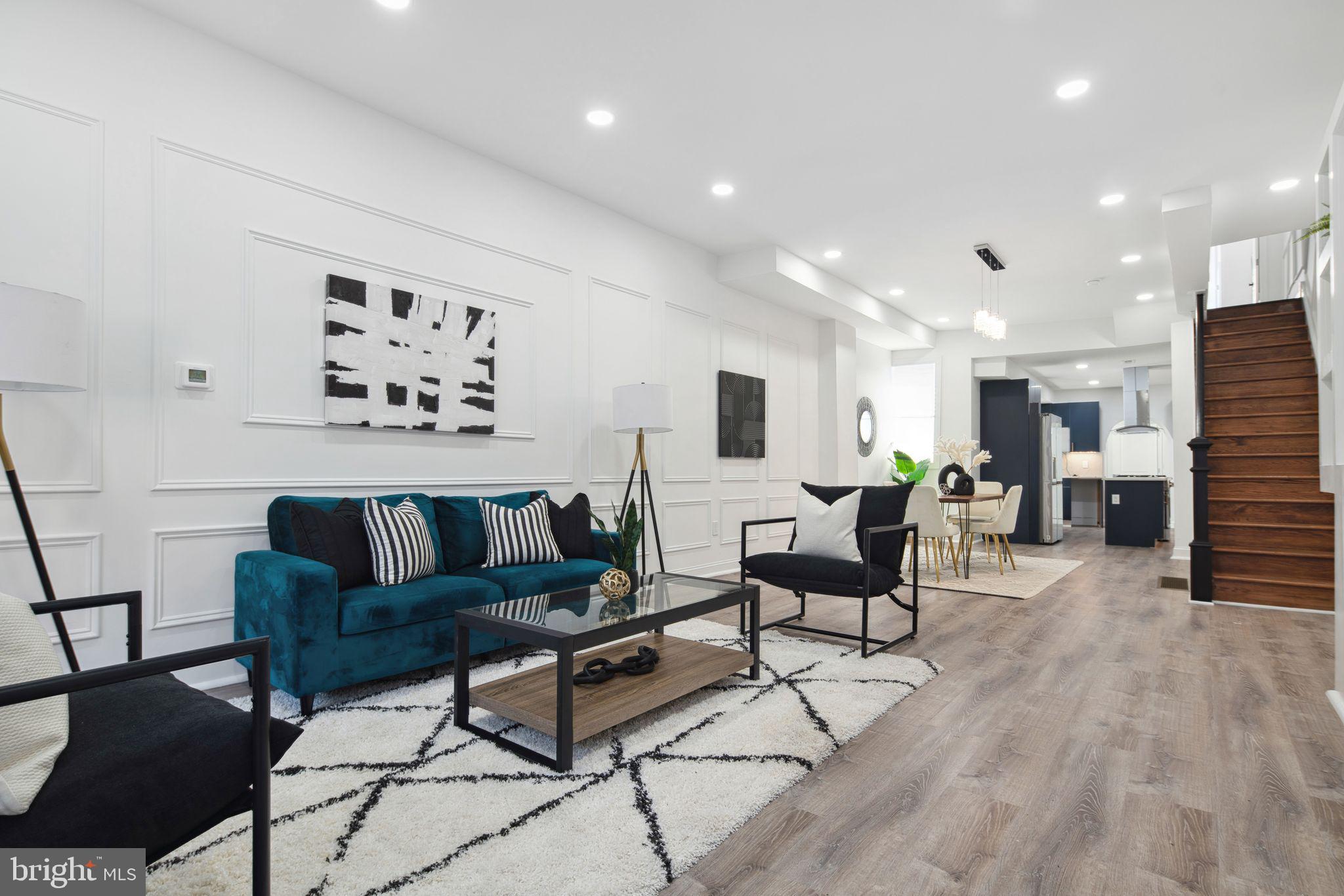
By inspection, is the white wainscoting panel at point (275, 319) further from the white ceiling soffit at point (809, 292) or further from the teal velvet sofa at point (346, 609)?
the white ceiling soffit at point (809, 292)

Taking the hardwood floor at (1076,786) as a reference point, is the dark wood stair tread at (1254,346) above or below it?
above

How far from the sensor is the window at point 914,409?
31.0 ft

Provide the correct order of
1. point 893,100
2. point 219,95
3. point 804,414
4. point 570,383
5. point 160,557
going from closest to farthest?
1. point 160,557
2. point 219,95
3. point 893,100
4. point 570,383
5. point 804,414

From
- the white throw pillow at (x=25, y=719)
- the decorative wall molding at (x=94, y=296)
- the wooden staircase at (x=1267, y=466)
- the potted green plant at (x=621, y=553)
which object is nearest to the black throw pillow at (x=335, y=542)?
the decorative wall molding at (x=94, y=296)

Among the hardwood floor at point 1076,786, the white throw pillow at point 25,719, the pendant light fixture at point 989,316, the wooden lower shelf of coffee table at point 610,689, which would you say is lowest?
the hardwood floor at point 1076,786

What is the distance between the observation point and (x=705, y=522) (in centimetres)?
585

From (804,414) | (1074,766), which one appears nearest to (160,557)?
(1074,766)

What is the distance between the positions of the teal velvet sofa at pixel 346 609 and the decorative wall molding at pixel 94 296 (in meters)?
0.62

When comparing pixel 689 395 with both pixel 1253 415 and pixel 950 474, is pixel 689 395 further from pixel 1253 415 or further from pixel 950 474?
pixel 1253 415

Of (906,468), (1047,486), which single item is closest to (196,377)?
(906,468)

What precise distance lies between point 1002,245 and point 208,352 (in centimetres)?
581

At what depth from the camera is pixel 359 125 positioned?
365cm

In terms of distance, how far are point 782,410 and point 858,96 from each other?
12.1 ft

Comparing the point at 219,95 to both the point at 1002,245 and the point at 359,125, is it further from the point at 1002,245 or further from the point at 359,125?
the point at 1002,245
